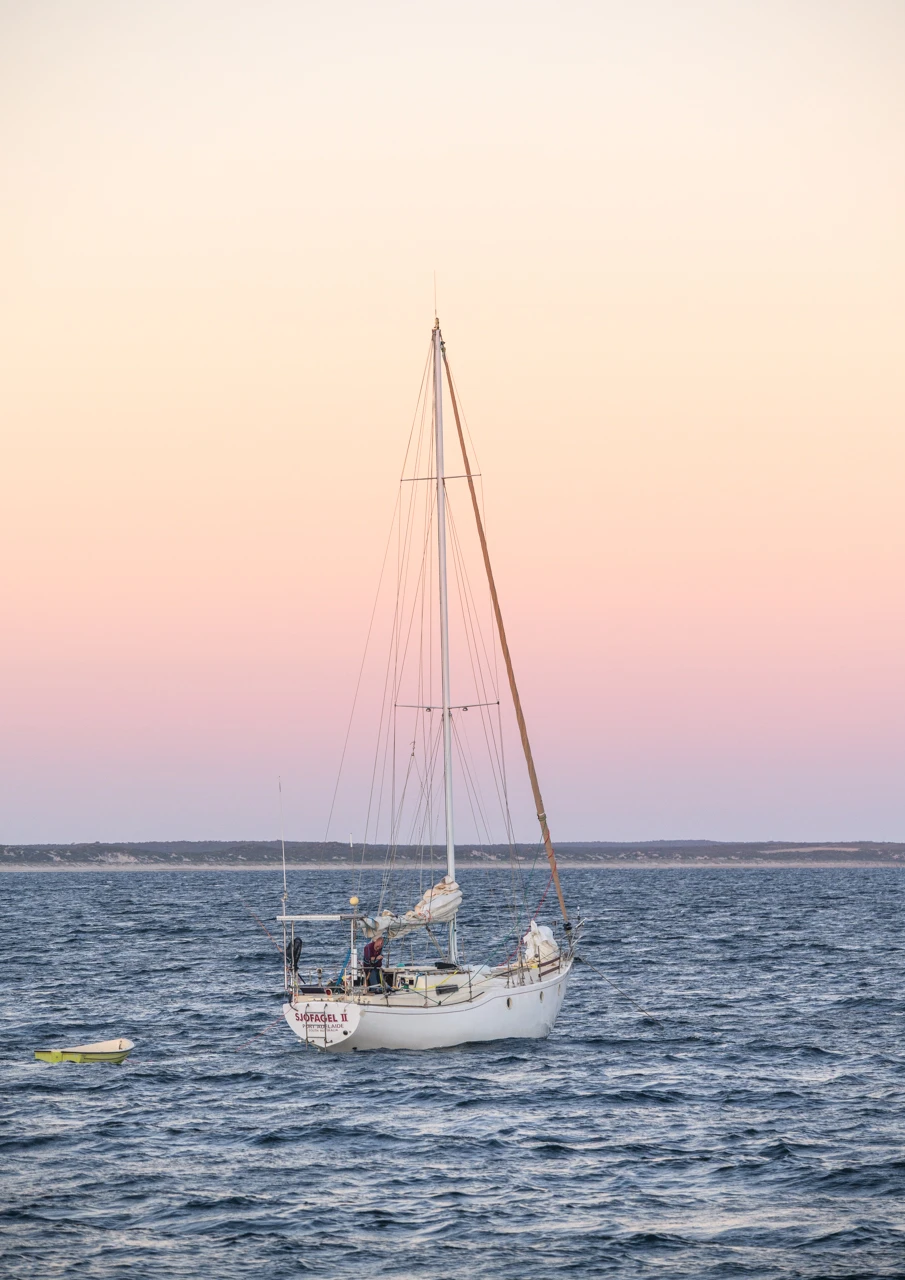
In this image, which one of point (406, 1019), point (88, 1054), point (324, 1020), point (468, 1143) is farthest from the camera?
point (88, 1054)

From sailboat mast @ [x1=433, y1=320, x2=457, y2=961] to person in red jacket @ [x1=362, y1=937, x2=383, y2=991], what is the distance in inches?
84.4

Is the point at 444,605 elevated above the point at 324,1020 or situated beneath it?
elevated above

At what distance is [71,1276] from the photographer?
2009cm

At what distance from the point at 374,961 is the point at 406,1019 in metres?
2.04

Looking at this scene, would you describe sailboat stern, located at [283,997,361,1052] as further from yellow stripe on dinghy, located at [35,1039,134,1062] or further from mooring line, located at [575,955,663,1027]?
mooring line, located at [575,955,663,1027]

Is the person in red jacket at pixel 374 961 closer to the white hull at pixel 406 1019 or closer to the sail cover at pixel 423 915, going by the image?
the sail cover at pixel 423 915

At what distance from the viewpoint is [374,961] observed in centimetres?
3809

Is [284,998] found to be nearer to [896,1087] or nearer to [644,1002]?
[644,1002]

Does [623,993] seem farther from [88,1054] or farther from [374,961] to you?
[88,1054]

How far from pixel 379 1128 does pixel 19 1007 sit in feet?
79.0

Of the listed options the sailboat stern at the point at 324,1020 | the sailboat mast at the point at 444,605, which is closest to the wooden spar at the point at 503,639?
the sailboat mast at the point at 444,605

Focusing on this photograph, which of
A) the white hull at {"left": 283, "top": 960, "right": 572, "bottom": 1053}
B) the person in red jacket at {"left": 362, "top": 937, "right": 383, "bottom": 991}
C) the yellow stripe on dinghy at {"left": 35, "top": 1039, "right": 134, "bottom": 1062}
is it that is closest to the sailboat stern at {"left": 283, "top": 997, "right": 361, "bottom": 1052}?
the white hull at {"left": 283, "top": 960, "right": 572, "bottom": 1053}

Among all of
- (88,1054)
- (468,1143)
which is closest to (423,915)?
(88,1054)

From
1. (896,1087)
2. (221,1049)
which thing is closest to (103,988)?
(221,1049)
